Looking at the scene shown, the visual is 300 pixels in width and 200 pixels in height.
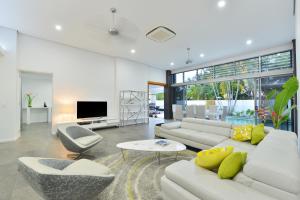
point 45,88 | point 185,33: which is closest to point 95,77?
point 185,33

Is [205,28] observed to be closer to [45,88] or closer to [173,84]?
[173,84]

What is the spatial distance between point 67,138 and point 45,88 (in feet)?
24.8

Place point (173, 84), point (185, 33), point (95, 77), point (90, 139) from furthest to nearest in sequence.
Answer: point (173, 84), point (95, 77), point (185, 33), point (90, 139)

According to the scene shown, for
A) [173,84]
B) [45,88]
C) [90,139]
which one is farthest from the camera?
[173,84]

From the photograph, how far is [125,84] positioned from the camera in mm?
7215

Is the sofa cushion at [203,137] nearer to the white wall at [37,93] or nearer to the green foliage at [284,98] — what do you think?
the green foliage at [284,98]

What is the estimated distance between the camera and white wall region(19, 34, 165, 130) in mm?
4887

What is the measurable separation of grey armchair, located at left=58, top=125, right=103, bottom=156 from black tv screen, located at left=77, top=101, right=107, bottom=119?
86.9 inches

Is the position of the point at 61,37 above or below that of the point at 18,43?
above

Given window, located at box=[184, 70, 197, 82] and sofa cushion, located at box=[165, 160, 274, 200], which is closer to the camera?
sofa cushion, located at box=[165, 160, 274, 200]

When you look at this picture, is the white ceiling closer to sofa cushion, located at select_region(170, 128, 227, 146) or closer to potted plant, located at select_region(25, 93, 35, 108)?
sofa cushion, located at select_region(170, 128, 227, 146)

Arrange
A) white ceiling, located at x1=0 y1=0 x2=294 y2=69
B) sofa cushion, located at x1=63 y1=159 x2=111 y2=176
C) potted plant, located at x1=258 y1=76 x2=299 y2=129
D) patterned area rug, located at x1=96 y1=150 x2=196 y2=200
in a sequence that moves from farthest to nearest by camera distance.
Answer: white ceiling, located at x1=0 y1=0 x2=294 y2=69
potted plant, located at x1=258 y1=76 x2=299 y2=129
patterned area rug, located at x1=96 y1=150 x2=196 y2=200
sofa cushion, located at x1=63 y1=159 x2=111 y2=176

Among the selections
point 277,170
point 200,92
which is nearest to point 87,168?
point 277,170

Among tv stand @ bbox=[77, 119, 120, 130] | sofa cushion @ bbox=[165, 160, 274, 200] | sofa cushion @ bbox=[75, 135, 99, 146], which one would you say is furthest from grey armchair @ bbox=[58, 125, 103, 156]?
sofa cushion @ bbox=[165, 160, 274, 200]
